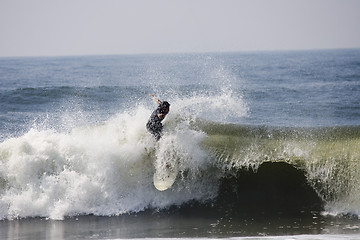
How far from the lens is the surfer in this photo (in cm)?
1070

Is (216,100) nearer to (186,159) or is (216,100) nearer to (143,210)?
(186,159)

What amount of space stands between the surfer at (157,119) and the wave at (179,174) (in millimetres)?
273

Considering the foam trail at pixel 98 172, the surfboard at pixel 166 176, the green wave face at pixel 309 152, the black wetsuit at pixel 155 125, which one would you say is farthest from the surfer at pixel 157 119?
the green wave face at pixel 309 152

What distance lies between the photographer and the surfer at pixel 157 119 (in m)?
10.7

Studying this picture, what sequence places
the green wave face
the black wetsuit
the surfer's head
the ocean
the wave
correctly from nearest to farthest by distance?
1. the ocean
2. the green wave face
3. the wave
4. the surfer's head
5. the black wetsuit

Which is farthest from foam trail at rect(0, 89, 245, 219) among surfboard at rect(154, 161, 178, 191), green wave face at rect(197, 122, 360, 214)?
green wave face at rect(197, 122, 360, 214)

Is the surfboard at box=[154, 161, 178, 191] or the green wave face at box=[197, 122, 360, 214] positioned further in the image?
the surfboard at box=[154, 161, 178, 191]

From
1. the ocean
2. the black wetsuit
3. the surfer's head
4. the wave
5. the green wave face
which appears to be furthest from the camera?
the black wetsuit

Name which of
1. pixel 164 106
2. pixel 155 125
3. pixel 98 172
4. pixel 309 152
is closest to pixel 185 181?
pixel 155 125

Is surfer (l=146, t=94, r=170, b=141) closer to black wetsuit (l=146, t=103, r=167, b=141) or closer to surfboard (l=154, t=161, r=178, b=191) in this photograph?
black wetsuit (l=146, t=103, r=167, b=141)

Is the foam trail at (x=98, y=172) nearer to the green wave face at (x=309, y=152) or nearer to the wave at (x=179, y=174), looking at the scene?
the wave at (x=179, y=174)

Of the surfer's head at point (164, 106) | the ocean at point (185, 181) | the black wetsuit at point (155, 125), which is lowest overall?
the ocean at point (185, 181)

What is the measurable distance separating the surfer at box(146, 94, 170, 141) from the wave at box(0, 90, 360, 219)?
0.90ft

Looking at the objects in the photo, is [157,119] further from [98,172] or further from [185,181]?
[98,172]
